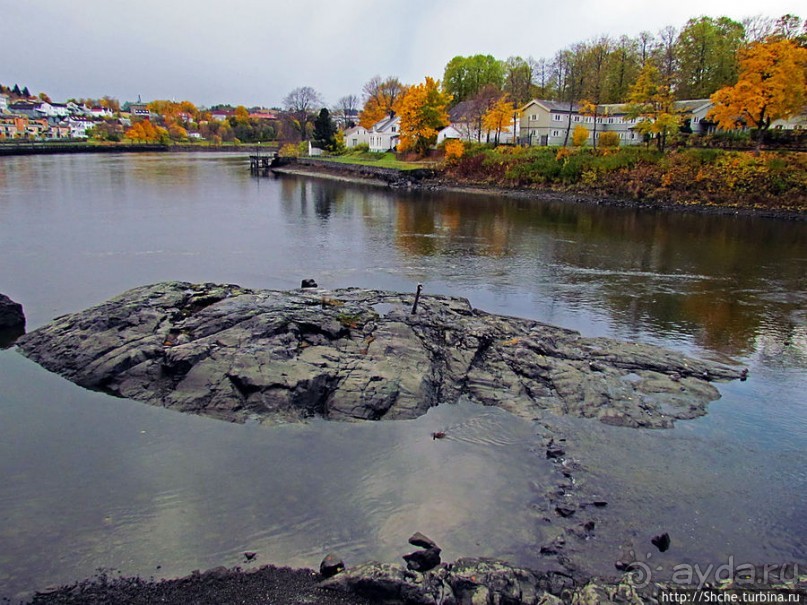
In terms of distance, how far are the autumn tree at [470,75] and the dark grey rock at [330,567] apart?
285 ft

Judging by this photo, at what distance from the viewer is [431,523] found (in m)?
9.42

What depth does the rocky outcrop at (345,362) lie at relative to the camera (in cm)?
1305

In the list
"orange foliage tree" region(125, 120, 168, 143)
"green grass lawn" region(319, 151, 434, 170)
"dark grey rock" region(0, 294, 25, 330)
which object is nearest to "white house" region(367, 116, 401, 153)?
"green grass lawn" region(319, 151, 434, 170)

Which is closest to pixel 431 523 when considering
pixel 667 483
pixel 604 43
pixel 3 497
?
pixel 667 483

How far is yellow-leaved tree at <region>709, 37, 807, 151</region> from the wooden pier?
55.2 m

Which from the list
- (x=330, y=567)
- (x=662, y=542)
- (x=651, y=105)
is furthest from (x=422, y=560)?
(x=651, y=105)

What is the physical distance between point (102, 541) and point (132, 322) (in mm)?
8212

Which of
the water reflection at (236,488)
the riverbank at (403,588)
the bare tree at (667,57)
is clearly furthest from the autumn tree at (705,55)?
the riverbank at (403,588)

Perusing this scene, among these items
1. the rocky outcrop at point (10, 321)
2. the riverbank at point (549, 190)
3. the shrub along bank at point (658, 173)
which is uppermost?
the shrub along bank at point (658, 173)

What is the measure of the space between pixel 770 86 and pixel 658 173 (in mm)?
9706

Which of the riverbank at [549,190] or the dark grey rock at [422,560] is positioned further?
the riverbank at [549,190]

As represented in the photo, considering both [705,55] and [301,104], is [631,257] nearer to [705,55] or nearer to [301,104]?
[705,55]

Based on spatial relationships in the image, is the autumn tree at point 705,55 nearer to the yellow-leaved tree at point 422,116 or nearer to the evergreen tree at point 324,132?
the yellow-leaved tree at point 422,116

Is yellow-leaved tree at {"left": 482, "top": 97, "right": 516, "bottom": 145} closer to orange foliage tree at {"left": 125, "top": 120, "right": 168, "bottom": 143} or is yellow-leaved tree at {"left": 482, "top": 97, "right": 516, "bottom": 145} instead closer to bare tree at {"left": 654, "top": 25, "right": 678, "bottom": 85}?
bare tree at {"left": 654, "top": 25, "right": 678, "bottom": 85}
